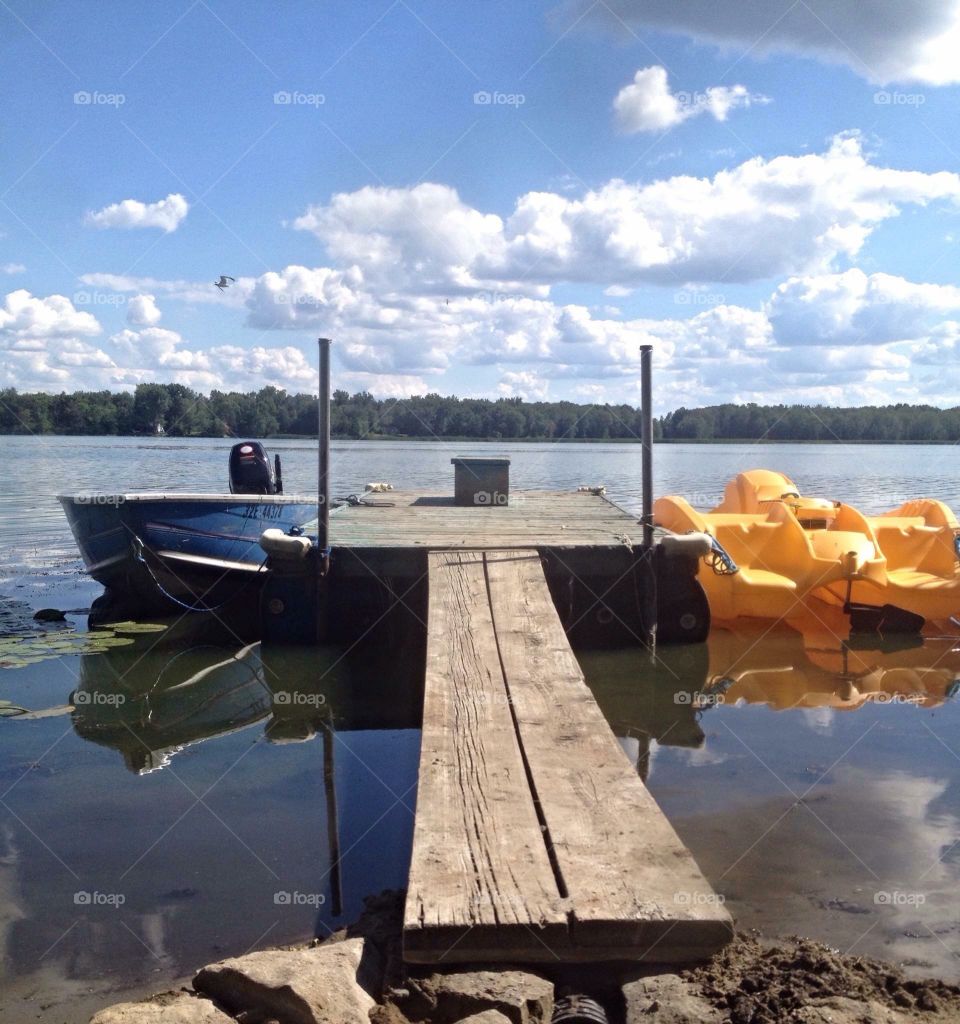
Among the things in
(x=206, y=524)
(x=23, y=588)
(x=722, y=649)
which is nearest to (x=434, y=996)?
(x=722, y=649)

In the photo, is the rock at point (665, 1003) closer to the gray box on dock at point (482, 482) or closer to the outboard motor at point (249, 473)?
the gray box on dock at point (482, 482)

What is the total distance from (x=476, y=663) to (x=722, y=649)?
486cm

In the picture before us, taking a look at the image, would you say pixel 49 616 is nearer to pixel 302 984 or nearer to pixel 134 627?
pixel 134 627

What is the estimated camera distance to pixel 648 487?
9.33 m

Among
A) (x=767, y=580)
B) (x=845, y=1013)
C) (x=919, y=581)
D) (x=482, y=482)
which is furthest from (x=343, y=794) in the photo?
(x=482, y=482)

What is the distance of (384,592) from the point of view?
9516 millimetres

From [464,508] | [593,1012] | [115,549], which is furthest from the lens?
[464,508]

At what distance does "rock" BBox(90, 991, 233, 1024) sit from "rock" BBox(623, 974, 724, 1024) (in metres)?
1.20

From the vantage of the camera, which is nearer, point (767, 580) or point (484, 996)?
point (484, 996)

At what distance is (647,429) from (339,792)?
4755 mm

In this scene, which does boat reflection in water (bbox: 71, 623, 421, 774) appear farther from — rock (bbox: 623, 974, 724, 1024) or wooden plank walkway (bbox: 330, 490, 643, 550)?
rock (bbox: 623, 974, 724, 1024)

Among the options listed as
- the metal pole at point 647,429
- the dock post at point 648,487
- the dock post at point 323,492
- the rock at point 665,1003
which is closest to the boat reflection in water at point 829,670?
the dock post at point 648,487

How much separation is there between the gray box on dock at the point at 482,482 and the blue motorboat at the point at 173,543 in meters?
2.28

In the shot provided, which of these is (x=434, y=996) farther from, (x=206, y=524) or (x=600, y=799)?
(x=206, y=524)
